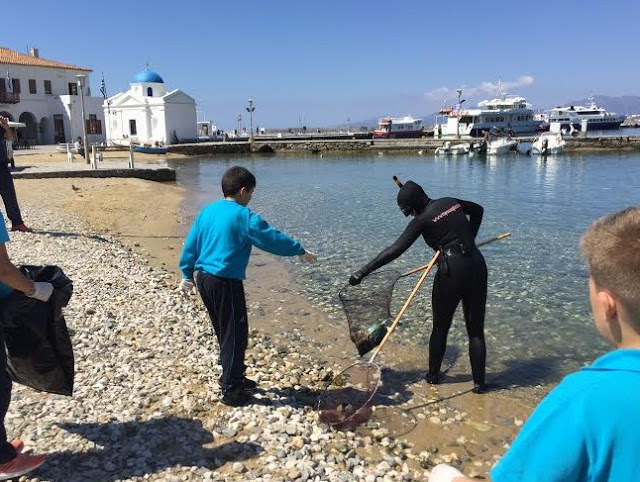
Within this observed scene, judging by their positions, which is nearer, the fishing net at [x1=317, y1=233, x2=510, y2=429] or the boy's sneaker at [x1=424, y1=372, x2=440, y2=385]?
the fishing net at [x1=317, y1=233, x2=510, y2=429]

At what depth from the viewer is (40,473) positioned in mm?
3750

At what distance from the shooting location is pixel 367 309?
609 cm

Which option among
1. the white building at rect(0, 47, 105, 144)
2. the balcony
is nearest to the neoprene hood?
the white building at rect(0, 47, 105, 144)

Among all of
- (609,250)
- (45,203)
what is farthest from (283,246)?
(45,203)

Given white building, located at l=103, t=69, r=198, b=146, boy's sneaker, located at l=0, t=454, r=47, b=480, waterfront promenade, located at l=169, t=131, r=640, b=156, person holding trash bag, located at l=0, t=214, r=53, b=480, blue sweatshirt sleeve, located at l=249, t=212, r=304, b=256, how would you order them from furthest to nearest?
white building, located at l=103, t=69, r=198, b=146 → waterfront promenade, located at l=169, t=131, r=640, b=156 → blue sweatshirt sleeve, located at l=249, t=212, r=304, b=256 → boy's sneaker, located at l=0, t=454, r=47, b=480 → person holding trash bag, located at l=0, t=214, r=53, b=480

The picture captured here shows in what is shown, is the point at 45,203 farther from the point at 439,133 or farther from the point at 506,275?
the point at 439,133

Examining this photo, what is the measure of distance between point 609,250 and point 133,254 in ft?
38.4

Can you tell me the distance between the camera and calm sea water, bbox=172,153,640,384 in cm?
762

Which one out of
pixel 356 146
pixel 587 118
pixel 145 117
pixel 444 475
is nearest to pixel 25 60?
pixel 145 117

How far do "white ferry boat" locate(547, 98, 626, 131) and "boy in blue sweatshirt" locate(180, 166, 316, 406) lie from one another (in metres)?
105

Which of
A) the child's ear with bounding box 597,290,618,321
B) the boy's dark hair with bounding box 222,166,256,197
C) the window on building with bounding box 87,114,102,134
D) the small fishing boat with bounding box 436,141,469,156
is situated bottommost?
the child's ear with bounding box 597,290,618,321

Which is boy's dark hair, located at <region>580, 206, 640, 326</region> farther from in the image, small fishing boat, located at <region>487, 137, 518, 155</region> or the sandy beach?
small fishing boat, located at <region>487, 137, 518, 155</region>

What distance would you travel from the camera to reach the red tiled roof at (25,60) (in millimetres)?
59116

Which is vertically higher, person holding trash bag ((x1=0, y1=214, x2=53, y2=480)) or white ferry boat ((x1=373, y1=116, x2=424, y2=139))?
white ferry boat ((x1=373, y1=116, x2=424, y2=139))
